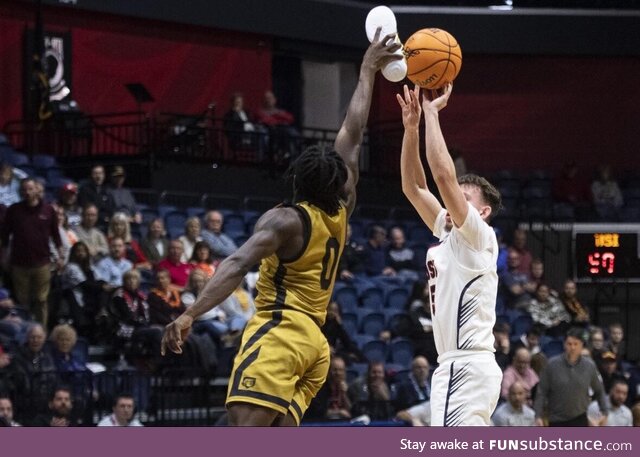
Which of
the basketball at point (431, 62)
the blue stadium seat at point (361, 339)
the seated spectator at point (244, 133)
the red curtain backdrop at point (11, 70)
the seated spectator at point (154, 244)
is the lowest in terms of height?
the blue stadium seat at point (361, 339)

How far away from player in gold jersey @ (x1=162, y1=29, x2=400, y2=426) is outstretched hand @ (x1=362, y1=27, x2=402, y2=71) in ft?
1.86

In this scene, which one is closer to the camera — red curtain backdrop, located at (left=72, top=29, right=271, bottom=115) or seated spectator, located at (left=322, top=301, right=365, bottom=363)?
seated spectator, located at (left=322, top=301, right=365, bottom=363)

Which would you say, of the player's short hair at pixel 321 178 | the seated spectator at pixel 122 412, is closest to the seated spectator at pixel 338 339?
the seated spectator at pixel 122 412

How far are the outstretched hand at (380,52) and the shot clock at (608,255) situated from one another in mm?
12590

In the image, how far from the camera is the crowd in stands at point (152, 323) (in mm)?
11961

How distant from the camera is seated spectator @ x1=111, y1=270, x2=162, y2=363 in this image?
12891 mm

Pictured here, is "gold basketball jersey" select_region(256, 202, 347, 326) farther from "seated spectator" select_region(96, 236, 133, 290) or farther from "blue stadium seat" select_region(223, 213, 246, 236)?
"blue stadium seat" select_region(223, 213, 246, 236)

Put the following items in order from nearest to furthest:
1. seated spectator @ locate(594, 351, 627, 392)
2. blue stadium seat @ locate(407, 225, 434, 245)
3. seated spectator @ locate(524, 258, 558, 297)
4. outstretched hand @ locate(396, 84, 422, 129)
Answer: outstretched hand @ locate(396, 84, 422, 129)
seated spectator @ locate(594, 351, 627, 392)
seated spectator @ locate(524, 258, 558, 297)
blue stadium seat @ locate(407, 225, 434, 245)

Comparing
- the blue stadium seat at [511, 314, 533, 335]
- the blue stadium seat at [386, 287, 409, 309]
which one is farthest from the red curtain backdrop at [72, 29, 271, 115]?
the blue stadium seat at [511, 314, 533, 335]

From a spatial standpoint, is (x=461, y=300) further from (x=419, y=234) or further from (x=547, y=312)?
(x=419, y=234)

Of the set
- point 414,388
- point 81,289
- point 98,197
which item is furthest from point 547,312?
point 81,289

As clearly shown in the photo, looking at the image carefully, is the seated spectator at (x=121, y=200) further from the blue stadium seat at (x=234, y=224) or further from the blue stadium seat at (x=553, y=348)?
the blue stadium seat at (x=553, y=348)

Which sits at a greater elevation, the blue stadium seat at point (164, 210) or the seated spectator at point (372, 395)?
the blue stadium seat at point (164, 210)
